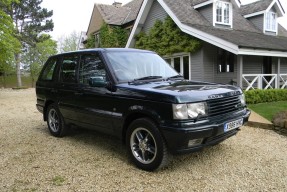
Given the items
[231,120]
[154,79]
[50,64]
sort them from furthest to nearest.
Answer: [50,64]
[154,79]
[231,120]

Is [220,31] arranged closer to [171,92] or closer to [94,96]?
[94,96]

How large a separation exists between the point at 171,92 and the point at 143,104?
0.49 meters

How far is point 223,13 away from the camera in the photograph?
16.2m

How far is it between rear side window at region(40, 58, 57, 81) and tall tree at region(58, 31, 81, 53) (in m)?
49.0

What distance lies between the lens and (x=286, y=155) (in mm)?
4887

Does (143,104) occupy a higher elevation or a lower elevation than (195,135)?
higher

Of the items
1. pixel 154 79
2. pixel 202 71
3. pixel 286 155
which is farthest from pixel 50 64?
pixel 202 71

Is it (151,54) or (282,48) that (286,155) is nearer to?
(151,54)

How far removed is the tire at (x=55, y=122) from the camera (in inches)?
246

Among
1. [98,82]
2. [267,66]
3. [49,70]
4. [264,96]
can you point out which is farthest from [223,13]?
[98,82]

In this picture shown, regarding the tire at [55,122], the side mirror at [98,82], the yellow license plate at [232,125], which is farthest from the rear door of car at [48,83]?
the yellow license plate at [232,125]

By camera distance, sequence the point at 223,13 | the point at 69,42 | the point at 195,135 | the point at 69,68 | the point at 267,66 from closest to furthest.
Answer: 1. the point at 195,135
2. the point at 69,68
3. the point at 223,13
4. the point at 267,66
5. the point at 69,42

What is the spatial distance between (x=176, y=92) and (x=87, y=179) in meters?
1.87

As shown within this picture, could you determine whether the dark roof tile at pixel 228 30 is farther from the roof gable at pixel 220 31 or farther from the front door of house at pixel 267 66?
the front door of house at pixel 267 66
